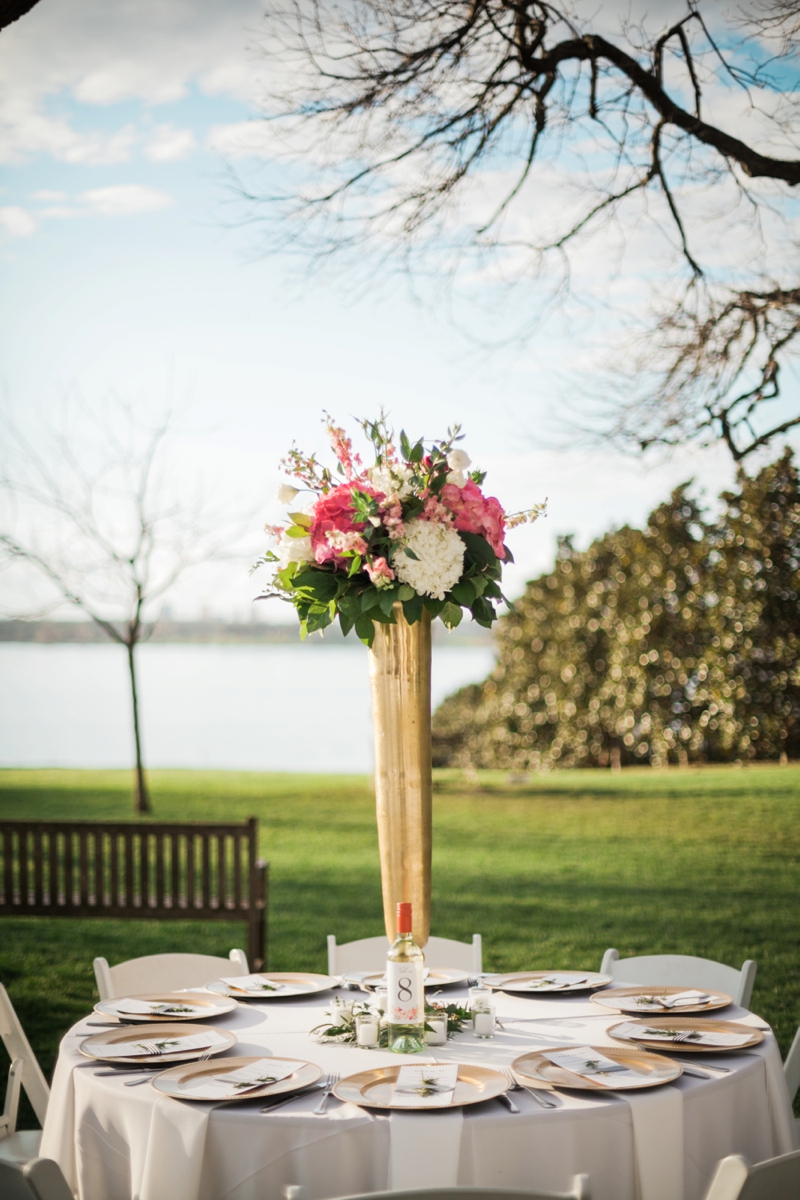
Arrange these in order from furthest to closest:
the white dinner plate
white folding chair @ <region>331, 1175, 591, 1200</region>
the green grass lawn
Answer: the green grass lawn
the white dinner plate
white folding chair @ <region>331, 1175, 591, 1200</region>

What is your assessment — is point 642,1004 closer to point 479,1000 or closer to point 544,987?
point 544,987

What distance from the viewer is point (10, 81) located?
28.4ft

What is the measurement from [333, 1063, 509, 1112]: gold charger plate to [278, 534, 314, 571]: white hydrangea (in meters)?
1.30

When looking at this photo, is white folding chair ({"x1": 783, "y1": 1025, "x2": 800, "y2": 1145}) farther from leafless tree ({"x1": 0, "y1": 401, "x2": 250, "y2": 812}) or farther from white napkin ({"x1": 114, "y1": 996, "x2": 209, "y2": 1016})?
leafless tree ({"x1": 0, "y1": 401, "x2": 250, "y2": 812})

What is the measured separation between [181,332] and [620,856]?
7663 millimetres

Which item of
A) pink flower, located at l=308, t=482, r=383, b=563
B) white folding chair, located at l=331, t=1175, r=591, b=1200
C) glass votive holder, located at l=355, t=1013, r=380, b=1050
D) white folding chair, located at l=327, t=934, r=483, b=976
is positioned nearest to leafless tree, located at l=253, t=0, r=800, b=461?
white folding chair, located at l=327, t=934, r=483, b=976

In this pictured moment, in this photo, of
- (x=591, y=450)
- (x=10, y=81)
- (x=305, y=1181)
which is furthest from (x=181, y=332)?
(x=305, y=1181)

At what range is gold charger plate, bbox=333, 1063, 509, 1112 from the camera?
2.39 meters

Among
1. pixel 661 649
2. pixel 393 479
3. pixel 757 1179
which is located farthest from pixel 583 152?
pixel 661 649

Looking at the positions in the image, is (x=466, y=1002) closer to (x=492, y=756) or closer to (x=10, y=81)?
(x=10, y=81)

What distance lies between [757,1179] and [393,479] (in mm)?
1733

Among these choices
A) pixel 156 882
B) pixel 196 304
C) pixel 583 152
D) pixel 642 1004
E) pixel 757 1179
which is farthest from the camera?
pixel 196 304

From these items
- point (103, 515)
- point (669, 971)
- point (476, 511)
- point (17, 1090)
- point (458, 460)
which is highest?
point (103, 515)

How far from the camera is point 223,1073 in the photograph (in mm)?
2648
